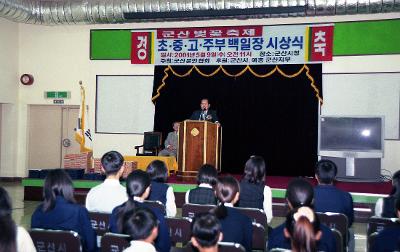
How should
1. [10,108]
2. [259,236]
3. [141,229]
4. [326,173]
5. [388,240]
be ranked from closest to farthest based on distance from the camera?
[141,229] < [388,240] < [259,236] < [326,173] < [10,108]

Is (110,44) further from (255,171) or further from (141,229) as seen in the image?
(141,229)

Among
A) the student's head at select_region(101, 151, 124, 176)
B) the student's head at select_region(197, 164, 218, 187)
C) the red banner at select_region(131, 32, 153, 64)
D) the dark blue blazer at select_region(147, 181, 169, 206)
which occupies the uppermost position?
the red banner at select_region(131, 32, 153, 64)

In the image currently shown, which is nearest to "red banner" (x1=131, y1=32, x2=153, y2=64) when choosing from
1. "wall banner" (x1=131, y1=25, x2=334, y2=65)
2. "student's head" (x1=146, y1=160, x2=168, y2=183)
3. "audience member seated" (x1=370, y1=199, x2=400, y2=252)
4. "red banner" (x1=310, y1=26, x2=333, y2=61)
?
"wall banner" (x1=131, y1=25, x2=334, y2=65)

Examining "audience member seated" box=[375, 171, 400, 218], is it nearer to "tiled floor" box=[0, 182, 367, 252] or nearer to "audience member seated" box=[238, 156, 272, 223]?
"audience member seated" box=[238, 156, 272, 223]

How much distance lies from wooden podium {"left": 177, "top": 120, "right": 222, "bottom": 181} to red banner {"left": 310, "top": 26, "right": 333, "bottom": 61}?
9.90 ft

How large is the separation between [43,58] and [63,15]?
211 centimetres

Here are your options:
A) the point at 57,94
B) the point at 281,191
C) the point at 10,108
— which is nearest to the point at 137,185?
the point at 281,191

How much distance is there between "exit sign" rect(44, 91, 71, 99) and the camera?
35.7 feet

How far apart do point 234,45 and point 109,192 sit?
673 cm

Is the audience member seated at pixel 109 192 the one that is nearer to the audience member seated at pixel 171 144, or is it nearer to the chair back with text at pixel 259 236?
the chair back with text at pixel 259 236

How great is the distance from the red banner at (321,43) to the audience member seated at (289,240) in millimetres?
6802

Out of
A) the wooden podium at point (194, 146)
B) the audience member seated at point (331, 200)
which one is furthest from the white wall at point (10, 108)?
the audience member seated at point (331, 200)

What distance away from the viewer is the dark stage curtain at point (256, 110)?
948 centimetres

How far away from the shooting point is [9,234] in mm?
2086
